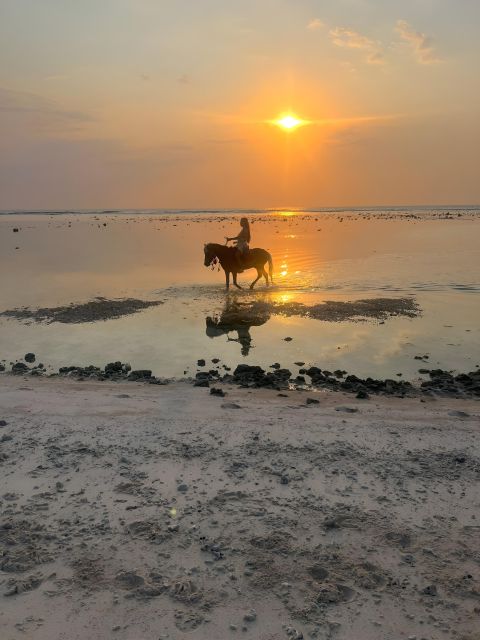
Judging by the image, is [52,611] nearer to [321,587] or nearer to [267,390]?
[321,587]

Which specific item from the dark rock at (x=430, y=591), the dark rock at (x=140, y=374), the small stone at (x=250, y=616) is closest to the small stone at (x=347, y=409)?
the dark rock at (x=140, y=374)

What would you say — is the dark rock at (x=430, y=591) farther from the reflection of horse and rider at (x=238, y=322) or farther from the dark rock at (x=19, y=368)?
the dark rock at (x=19, y=368)

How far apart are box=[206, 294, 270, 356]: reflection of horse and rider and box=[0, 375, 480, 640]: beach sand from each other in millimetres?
5189

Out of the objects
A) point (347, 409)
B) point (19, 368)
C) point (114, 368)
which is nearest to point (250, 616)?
point (347, 409)

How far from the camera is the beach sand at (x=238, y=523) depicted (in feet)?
13.8

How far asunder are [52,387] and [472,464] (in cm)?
725

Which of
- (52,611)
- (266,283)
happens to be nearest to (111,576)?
(52,611)

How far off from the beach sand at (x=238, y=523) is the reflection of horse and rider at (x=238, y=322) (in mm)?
5189

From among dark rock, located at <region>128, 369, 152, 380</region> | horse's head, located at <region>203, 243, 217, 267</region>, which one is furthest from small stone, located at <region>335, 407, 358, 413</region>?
horse's head, located at <region>203, 243, 217, 267</region>

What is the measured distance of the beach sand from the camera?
4.21 metres

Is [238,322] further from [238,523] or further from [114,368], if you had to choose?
[238,523]

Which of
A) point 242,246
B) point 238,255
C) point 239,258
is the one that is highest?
point 242,246

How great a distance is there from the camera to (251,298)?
19.2 meters

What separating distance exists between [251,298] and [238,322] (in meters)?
3.88
